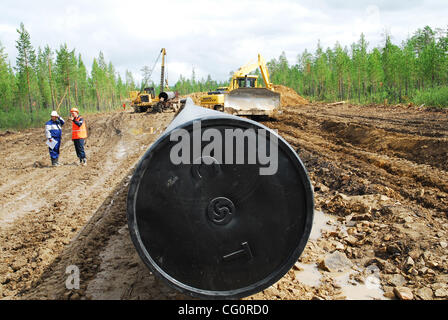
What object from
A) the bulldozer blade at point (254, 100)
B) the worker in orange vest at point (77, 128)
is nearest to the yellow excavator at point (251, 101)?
the bulldozer blade at point (254, 100)

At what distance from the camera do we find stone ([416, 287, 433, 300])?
2.95 meters

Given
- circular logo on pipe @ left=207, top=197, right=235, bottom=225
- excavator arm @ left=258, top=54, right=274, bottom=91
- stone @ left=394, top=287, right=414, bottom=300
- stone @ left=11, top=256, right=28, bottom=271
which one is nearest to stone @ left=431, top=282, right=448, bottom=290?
stone @ left=394, top=287, right=414, bottom=300

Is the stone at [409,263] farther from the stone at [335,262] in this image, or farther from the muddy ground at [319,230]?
the stone at [335,262]

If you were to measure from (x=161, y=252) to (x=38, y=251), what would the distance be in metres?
2.81

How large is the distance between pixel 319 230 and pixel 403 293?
1.65 m

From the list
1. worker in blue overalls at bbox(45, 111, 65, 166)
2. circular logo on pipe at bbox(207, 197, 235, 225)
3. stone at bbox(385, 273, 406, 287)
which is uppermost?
worker in blue overalls at bbox(45, 111, 65, 166)

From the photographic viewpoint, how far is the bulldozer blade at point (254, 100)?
14516 mm

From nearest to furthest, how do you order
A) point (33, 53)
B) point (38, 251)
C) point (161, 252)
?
point (161, 252)
point (38, 251)
point (33, 53)

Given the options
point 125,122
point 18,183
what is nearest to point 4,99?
point 125,122

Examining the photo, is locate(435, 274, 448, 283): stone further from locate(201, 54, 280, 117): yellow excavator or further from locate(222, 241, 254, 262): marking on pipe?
locate(201, 54, 280, 117): yellow excavator

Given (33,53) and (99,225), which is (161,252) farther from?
(33,53)

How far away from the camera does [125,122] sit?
60.7 ft

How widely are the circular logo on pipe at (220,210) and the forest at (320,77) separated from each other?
69.6 feet
